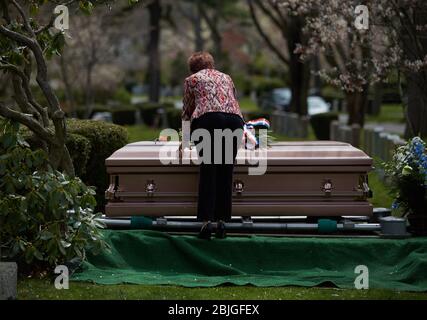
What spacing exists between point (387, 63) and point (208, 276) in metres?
5.83

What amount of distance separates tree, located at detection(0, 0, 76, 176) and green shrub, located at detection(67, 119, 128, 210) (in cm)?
201

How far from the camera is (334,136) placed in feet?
67.3

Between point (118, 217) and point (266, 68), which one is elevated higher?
point (266, 68)

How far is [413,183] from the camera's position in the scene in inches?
335

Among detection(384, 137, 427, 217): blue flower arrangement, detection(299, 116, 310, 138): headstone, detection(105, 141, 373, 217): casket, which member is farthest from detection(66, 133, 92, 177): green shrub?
detection(299, 116, 310, 138): headstone

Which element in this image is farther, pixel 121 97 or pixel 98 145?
pixel 121 97

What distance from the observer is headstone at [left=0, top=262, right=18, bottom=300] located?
6.51m

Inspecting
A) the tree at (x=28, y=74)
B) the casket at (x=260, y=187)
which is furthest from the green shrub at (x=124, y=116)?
the tree at (x=28, y=74)

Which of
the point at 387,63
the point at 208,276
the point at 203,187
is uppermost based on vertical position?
the point at 387,63

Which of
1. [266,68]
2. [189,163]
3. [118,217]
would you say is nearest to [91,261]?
[118,217]

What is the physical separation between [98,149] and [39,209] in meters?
3.07

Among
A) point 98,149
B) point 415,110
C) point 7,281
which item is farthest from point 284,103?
point 7,281

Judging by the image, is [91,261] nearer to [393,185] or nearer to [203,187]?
[203,187]

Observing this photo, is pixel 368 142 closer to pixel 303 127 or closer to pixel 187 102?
pixel 303 127
